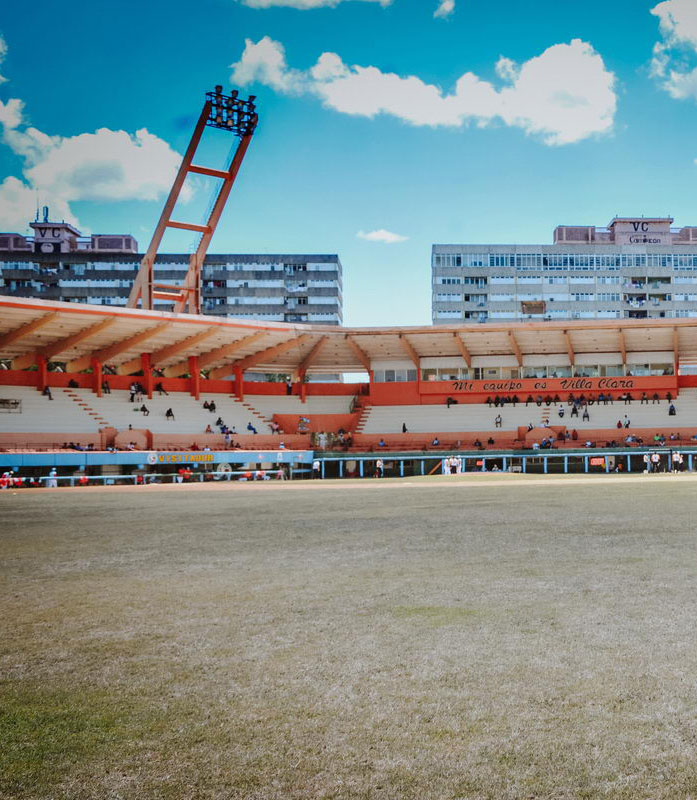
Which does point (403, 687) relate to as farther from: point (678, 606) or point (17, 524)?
point (17, 524)

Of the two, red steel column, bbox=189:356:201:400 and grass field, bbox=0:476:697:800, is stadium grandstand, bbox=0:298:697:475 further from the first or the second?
grass field, bbox=0:476:697:800

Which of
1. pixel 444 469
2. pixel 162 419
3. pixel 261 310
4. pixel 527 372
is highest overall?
pixel 261 310

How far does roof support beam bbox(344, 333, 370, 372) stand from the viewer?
1949 inches

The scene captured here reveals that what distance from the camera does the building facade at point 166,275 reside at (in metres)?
96.1

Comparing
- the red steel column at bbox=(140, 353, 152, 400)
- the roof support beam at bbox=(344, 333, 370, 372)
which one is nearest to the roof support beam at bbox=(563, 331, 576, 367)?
the roof support beam at bbox=(344, 333, 370, 372)

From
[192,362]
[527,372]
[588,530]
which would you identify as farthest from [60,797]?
[527,372]

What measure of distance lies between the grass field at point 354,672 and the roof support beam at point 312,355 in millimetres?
40531

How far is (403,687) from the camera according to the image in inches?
166

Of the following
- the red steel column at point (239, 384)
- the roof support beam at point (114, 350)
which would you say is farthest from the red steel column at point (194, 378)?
the roof support beam at point (114, 350)

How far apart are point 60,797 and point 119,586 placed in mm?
4472

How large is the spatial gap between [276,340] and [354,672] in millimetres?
44190

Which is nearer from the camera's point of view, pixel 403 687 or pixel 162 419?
pixel 403 687

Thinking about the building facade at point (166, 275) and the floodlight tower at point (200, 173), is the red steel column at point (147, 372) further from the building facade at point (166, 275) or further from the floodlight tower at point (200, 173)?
the building facade at point (166, 275)

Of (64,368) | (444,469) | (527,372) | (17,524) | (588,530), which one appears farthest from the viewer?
(527,372)
